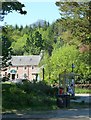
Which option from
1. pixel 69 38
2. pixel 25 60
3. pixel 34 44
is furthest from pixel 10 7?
pixel 34 44

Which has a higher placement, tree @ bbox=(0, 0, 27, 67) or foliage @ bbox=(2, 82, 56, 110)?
tree @ bbox=(0, 0, 27, 67)

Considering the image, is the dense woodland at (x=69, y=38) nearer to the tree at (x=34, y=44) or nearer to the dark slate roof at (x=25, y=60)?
the dark slate roof at (x=25, y=60)

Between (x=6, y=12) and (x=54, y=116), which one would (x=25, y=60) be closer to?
(x=6, y=12)

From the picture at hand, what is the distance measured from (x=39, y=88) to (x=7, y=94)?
4.86 m

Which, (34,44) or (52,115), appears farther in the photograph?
(34,44)

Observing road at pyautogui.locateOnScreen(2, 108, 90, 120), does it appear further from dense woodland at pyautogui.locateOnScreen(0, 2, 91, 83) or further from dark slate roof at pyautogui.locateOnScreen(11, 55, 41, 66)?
dark slate roof at pyautogui.locateOnScreen(11, 55, 41, 66)

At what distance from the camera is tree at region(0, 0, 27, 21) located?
22.2m

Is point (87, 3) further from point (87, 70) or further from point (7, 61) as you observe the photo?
point (87, 70)

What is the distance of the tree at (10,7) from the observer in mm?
22219

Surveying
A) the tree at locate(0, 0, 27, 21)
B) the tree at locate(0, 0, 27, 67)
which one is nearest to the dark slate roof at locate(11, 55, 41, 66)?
the tree at locate(0, 0, 27, 67)

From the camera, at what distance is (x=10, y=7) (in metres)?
22.6

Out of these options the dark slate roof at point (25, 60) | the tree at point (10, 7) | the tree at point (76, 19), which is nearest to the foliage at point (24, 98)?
the tree at point (10, 7)

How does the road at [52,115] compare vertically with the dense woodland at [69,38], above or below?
below

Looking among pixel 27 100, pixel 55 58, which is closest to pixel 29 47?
pixel 55 58
